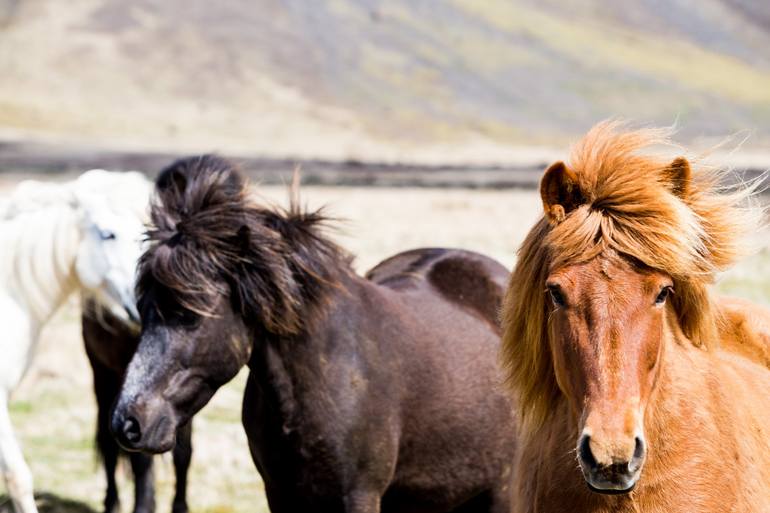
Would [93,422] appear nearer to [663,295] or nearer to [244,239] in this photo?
[244,239]

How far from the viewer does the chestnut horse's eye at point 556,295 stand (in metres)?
2.93

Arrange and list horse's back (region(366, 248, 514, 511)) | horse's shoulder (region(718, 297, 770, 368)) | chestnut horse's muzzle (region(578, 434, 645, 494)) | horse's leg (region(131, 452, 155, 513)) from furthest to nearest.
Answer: horse's leg (region(131, 452, 155, 513)) < horse's back (region(366, 248, 514, 511)) < horse's shoulder (region(718, 297, 770, 368)) < chestnut horse's muzzle (region(578, 434, 645, 494))

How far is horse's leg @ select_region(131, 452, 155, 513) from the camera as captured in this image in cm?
582

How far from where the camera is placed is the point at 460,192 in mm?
20609

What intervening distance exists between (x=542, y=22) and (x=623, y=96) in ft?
46.7

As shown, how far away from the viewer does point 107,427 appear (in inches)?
245

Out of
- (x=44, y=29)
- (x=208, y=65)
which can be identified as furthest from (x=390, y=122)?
(x=44, y=29)

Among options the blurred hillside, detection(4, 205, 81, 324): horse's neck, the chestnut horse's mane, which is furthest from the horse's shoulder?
the blurred hillside

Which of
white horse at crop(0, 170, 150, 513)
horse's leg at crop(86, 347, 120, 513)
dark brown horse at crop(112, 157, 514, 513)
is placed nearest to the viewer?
dark brown horse at crop(112, 157, 514, 513)

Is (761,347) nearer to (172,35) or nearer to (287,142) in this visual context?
(287,142)

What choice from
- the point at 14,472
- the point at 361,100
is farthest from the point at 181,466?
the point at 361,100

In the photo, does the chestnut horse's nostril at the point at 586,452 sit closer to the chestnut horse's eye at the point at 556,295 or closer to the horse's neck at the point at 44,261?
the chestnut horse's eye at the point at 556,295

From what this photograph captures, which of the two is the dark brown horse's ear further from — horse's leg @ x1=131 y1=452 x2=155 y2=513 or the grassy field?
horse's leg @ x1=131 y1=452 x2=155 y2=513

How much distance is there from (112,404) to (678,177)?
3907 millimetres
